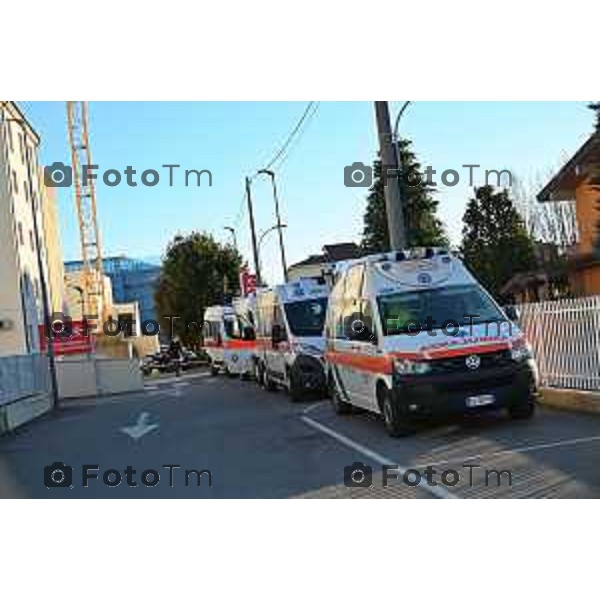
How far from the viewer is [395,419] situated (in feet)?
44.5

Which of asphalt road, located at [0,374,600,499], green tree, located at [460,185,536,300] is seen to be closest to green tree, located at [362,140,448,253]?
green tree, located at [460,185,536,300]

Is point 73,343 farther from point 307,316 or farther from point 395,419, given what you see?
point 395,419

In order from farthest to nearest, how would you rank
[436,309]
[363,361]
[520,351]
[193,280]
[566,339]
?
[193,280] → [566,339] → [363,361] → [436,309] → [520,351]

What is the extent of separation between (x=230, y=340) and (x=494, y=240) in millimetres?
22338

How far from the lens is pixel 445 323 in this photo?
14281mm

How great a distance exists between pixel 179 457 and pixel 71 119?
79.5 m

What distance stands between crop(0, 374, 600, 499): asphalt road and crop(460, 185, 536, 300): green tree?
3380 cm

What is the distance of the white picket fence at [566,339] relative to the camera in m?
14.5

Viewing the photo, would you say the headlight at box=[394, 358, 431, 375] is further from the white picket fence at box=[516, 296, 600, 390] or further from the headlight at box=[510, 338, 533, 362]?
the white picket fence at box=[516, 296, 600, 390]

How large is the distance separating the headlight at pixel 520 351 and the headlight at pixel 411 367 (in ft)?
3.64

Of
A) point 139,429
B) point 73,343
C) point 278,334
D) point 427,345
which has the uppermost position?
point 73,343

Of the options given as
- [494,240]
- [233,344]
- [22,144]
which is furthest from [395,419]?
[494,240]

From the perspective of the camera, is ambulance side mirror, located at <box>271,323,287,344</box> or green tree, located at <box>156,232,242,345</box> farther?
green tree, located at <box>156,232,242,345</box>

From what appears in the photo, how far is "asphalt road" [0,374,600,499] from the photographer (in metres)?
10.0
